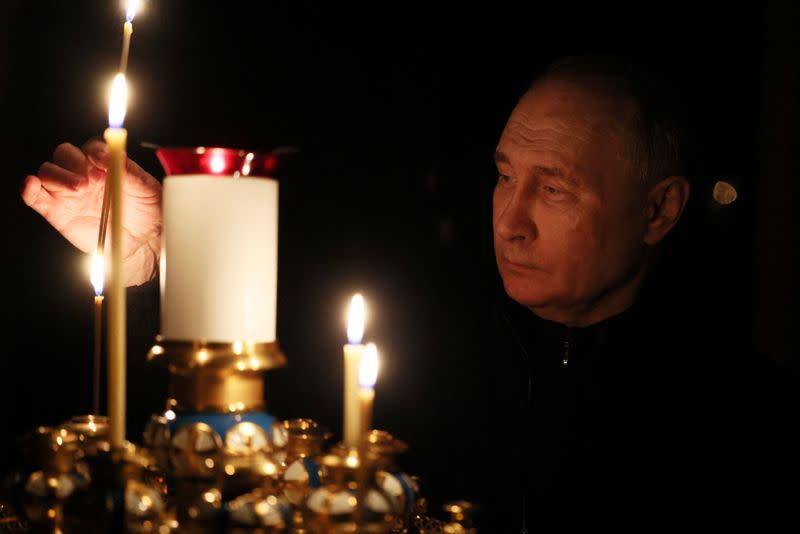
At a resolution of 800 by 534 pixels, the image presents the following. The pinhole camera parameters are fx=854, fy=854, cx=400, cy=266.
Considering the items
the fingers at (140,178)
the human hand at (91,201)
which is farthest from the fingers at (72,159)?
the fingers at (140,178)

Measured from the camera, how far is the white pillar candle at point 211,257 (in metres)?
0.77

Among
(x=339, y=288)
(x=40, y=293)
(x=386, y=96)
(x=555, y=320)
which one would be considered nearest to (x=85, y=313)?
(x=40, y=293)

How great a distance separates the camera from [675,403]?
1982 millimetres

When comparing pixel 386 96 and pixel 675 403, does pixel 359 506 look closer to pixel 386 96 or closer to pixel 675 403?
pixel 675 403

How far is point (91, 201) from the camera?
Result: 183cm

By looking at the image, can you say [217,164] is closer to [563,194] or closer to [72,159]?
[72,159]

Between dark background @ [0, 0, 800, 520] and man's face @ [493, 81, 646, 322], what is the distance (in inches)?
11.5

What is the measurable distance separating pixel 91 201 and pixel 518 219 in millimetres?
923

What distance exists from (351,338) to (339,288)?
58.6 inches

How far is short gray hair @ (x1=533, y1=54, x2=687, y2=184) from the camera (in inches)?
73.9

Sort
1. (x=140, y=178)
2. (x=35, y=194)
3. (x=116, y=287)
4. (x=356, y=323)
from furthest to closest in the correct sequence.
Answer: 1. (x=140, y=178)
2. (x=35, y=194)
3. (x=356, y=323)
4. (x=116, y=287)

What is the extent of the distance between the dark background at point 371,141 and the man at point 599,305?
22 cm

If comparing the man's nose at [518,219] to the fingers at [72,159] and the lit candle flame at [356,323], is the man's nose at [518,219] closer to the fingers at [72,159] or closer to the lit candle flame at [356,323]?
the fingers at [72,159]

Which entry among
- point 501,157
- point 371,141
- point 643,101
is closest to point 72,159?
point 371,141
